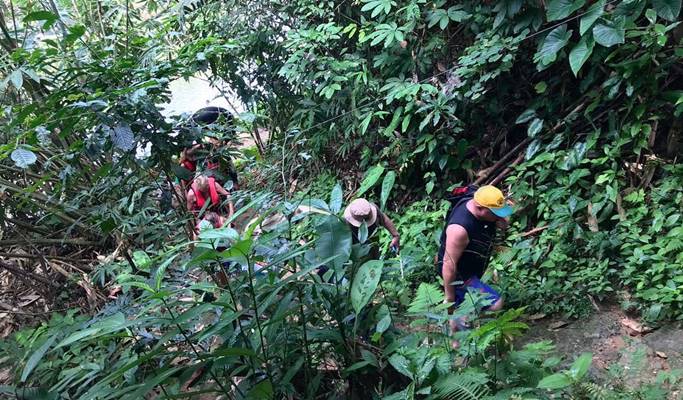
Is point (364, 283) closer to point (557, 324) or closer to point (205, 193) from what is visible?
point (557, 324)

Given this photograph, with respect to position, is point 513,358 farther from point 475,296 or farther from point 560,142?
point 560,142

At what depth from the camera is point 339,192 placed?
2.10m

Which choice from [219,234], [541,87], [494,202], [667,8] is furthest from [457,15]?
[219,234]

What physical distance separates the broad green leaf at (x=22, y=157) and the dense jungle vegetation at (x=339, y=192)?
0.04ft

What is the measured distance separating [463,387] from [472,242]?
1.71 meters

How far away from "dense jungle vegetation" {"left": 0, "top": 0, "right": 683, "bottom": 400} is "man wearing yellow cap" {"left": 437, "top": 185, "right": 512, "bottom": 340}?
0.18m

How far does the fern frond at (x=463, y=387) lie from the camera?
1.65m

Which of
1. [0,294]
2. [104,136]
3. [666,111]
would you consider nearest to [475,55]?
[666,111]

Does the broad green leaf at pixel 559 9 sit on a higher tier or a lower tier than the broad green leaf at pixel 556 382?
higher

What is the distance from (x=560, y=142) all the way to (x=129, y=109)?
3.52 m

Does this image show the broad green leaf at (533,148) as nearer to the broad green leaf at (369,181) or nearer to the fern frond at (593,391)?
the broad green leaf at (369,181)

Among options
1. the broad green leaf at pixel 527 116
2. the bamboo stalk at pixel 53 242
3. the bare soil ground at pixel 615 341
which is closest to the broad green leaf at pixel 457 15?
the broad green leaf at pixel 527 116

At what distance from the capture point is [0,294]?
5789 millimetres

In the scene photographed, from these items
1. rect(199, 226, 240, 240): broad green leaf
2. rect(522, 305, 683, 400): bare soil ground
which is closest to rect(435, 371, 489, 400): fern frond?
rect(199, 226, 240, 240): broad green leaf
